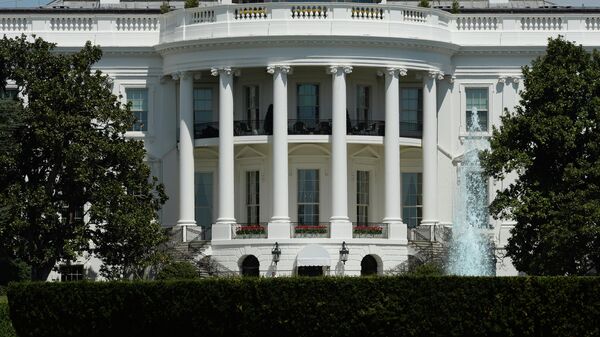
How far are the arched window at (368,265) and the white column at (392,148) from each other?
5.31 ft

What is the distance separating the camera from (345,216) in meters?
78.2

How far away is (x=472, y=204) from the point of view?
8188 centimetres

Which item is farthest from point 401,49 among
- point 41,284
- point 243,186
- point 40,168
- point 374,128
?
point 41,284

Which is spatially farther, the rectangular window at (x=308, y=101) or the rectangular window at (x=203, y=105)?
the rectangular window at (x=203, y=105)

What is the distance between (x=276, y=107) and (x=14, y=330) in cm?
2445

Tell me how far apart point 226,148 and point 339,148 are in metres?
4.59

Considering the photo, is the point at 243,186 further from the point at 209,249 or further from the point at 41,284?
the point at 41,284

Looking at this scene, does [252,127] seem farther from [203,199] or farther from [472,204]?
[472,204]

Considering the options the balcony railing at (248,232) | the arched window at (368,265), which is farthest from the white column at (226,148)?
the arched window at (368,265)

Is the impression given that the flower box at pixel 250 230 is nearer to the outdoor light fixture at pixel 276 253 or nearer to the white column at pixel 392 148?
the outdoor light fixture at pixel 276 253

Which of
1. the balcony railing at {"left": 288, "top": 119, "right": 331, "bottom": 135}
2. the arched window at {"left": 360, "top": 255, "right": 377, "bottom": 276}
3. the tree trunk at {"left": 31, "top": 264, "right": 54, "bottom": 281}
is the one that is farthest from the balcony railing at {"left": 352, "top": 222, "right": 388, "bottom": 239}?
the tree trunk at {"left": 31, "top": 264, "right": 54, "bottom": 281}

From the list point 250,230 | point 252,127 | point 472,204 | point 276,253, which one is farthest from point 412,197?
point 276,253

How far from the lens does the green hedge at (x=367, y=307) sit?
53.8 m

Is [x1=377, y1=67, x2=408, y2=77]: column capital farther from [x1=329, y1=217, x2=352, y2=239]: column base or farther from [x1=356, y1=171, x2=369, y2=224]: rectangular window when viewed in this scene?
[x1=329, y1=217, x2=352, y2=239]: column base
